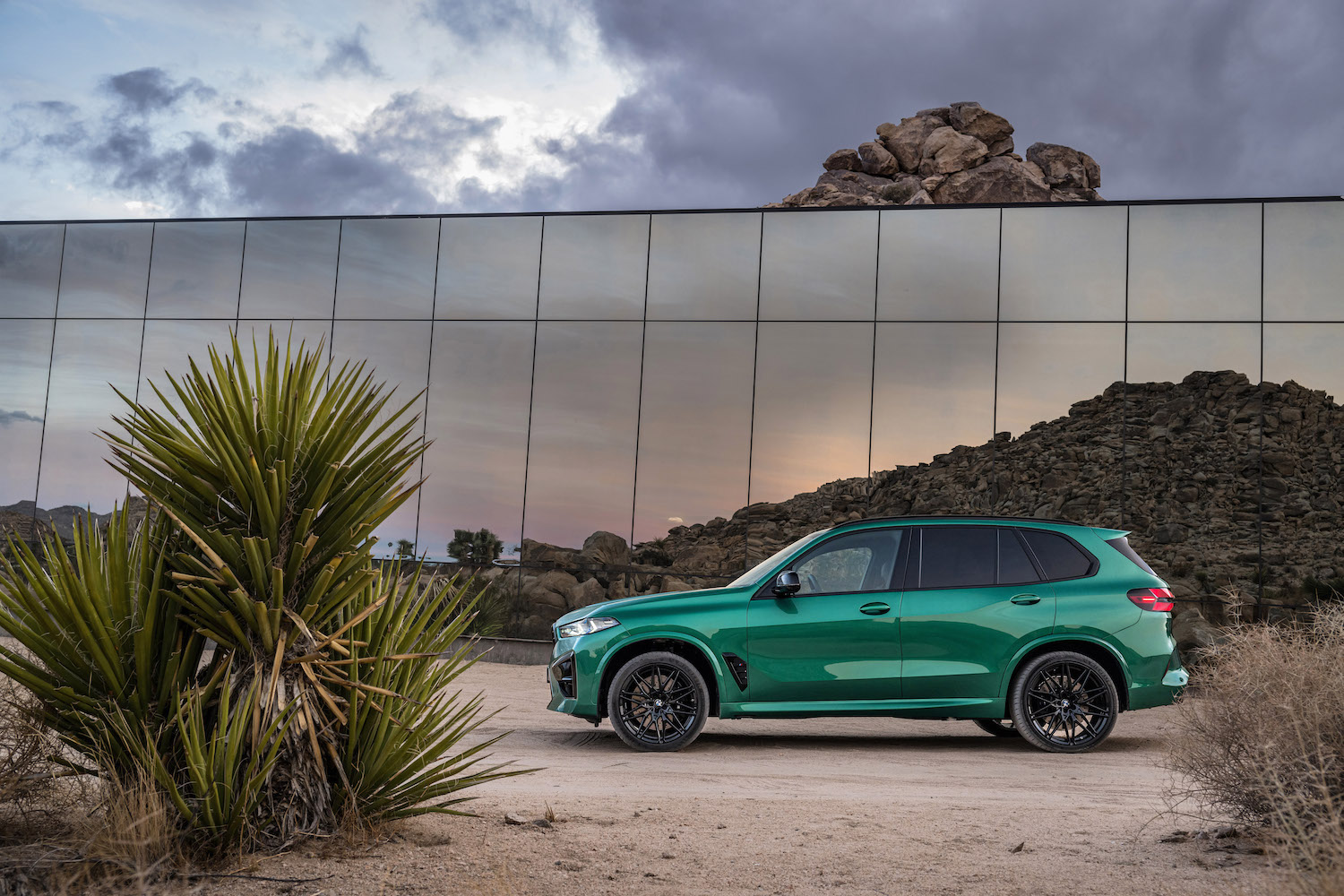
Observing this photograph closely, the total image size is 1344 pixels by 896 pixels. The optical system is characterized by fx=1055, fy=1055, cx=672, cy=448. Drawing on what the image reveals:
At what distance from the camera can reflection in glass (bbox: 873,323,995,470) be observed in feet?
55.7

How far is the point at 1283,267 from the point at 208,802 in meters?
17.4

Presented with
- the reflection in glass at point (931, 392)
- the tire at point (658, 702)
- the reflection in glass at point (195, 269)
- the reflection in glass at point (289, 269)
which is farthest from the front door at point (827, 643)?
the reflection in glass at point (195, 269)

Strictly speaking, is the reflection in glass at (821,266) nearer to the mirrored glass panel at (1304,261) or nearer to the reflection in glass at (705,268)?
the reflection in glass at (705,268)

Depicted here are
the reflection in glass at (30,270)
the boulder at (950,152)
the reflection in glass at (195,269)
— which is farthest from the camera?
the boulder at (950,152)

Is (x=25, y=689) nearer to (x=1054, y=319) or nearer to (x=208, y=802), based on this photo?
(x=208, y=802)

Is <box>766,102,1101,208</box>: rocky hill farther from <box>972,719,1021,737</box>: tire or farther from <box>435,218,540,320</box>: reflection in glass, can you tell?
<box>972,719,1021,737</box>: tire

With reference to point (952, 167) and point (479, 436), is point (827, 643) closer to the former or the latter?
point (479, 436)

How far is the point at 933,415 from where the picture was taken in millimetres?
17047

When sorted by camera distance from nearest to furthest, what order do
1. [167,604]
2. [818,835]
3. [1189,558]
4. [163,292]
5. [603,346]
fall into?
[167,604] < [818,835] < [1189,558] < [603,346] < [163,292]

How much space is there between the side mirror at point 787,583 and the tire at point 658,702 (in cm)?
94

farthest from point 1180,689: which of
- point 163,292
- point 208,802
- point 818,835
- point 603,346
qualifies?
point 163,292

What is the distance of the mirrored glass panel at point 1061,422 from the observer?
54.1 feet

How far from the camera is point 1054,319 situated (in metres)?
17.0

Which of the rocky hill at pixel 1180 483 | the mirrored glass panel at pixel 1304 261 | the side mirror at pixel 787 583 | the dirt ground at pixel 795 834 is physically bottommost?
the dirt ground at pixel 795 834
